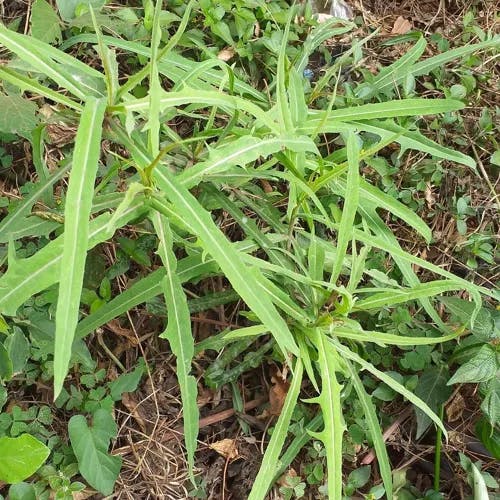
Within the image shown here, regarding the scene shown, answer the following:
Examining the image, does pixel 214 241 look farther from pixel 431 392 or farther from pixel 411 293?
pixel 431 392

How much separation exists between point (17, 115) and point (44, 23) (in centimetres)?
25

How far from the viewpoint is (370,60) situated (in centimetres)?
185

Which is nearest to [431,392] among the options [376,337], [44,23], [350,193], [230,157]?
[376,337]

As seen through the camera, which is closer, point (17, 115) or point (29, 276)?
point (29, 276)

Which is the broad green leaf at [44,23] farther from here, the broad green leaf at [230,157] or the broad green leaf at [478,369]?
the broad green leaf at [478,369]

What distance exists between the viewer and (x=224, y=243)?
2.80ft

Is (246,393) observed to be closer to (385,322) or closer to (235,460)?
(235,460)

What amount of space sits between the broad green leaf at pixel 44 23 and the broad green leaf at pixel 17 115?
171mm

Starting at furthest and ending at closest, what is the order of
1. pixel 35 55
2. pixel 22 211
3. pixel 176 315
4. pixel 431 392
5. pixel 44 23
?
pixel 431 392 < pixel 44 23 < pixel 22 211 < pixel 176 315 < pixel 35 55

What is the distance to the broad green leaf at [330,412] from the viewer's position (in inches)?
41.7

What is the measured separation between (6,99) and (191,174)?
23.9 inches

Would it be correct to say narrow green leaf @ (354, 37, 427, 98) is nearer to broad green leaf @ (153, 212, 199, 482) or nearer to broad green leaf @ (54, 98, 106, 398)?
broad green leaf @ (153, 212, 199, 482)

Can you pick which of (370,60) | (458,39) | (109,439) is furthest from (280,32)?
(109,439)

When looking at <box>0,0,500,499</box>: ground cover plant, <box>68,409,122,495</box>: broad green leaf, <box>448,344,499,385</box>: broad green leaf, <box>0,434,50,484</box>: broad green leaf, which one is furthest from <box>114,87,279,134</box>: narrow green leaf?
<box>448,344,499,385</box>: broad green leaf
